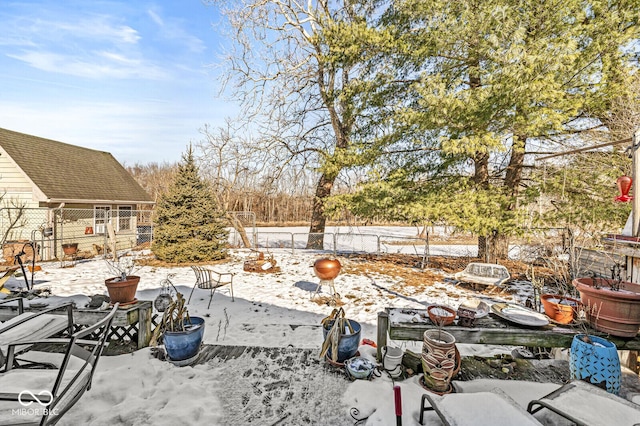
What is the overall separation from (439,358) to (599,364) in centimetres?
132

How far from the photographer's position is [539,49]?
20.4 ft

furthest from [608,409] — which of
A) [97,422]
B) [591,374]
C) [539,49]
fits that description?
[539,49]

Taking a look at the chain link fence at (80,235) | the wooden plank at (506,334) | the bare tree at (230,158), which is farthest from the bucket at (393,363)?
the bare tree at (230,158)

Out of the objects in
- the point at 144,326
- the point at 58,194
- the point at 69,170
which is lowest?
the point at 144,326

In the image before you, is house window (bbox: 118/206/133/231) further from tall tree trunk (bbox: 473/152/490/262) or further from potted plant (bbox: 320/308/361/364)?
tall tree trunk (bbox: 473/152/490/262)

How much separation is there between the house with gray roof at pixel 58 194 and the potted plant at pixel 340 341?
1026 centimetres

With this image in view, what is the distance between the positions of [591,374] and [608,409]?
66cm

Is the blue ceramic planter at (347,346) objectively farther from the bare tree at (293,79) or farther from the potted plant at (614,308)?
the bare tree at (293,79)

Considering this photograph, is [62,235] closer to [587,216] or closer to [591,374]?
[591,374]

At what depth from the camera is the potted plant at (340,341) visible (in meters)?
3.53

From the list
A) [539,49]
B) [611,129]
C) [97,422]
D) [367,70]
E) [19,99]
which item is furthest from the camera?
[19,99]

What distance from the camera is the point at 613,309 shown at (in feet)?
9.27

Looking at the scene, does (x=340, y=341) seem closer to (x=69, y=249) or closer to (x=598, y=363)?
(x=598, y=363)

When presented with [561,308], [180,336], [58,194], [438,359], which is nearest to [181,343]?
[180,336]
